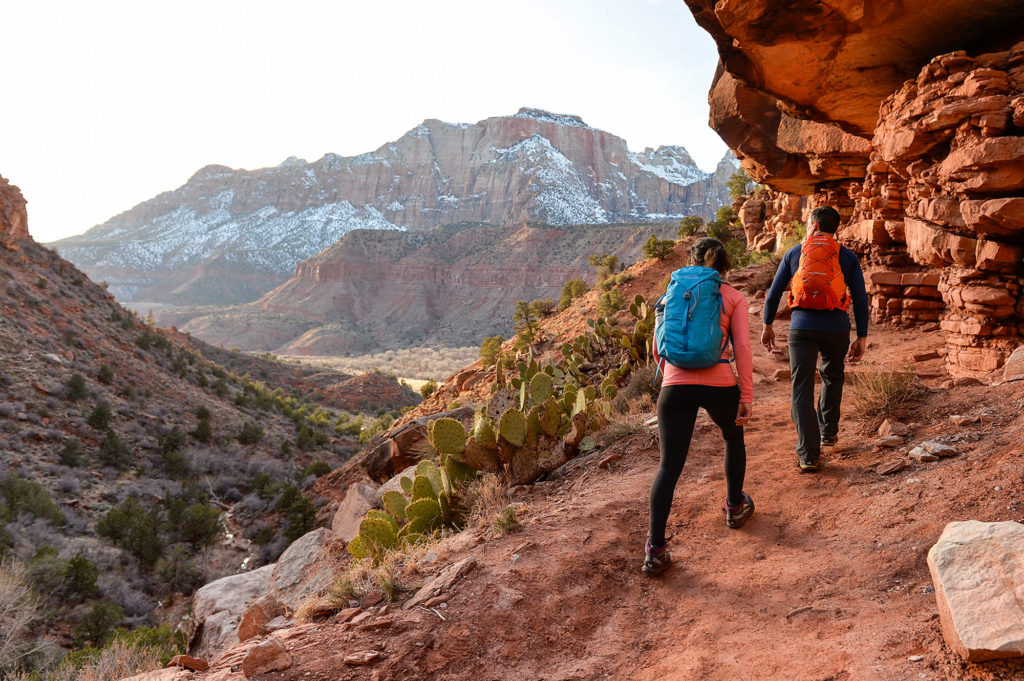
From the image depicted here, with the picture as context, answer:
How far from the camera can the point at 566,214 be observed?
413 ft

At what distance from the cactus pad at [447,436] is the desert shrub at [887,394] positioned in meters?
3.48

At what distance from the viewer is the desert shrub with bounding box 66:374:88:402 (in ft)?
52.1

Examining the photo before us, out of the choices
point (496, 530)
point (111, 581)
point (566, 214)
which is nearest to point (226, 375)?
point (111, 581)

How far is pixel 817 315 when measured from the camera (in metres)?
4.13

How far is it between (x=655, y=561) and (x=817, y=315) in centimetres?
212

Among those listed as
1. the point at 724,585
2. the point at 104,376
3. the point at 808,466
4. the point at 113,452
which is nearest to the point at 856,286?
the point at 808,466

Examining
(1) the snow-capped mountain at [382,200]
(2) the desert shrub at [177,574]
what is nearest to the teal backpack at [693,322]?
(2) the desert shrub at [177,574]

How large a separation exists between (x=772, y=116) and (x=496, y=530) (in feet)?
40.9

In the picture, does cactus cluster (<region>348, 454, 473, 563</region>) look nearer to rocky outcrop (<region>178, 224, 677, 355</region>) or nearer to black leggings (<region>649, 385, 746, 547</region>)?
black leggings (<region>649, 385, 746, 547</region>)

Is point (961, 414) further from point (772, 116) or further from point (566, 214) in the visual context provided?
point (566, 214)

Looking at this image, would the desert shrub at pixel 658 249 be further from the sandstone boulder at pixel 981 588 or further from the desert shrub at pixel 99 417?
the sandstone boulder at pixel 981 588

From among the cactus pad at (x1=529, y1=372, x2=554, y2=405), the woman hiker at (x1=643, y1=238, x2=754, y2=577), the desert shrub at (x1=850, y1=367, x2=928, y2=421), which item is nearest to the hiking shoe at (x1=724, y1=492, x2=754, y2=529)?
the woman hiker at (x1=643, y1=238, x2=754, y2=577)

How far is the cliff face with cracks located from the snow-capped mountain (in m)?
107

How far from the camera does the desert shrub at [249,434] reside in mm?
18922
